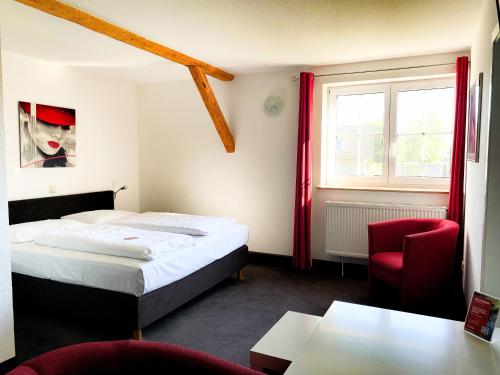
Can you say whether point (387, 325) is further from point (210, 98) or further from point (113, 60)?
point (113, 60)

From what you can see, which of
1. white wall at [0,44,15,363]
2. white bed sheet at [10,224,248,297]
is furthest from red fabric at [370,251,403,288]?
white wall at [0,44,15,363]

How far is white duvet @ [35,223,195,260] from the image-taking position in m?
2.95

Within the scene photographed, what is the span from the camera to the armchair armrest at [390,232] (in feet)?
12.0

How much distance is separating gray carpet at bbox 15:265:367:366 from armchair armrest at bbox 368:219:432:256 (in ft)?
1.68

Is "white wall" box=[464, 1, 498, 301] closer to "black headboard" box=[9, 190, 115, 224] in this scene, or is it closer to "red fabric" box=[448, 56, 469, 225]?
"red fabric" box=[448, 56, 469, 225]

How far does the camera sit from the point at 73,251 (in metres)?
3.12

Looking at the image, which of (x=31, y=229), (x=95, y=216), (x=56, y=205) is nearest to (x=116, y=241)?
(x=31, y=229)

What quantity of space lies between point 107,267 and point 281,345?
1555 millimetres

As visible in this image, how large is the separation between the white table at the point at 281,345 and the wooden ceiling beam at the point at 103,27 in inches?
95.5

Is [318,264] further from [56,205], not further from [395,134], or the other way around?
[56,205]

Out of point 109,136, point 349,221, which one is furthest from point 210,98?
point 349,221

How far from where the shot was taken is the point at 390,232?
3709 mm

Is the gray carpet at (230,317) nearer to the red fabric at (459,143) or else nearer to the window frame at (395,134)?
the window frame at (395,134)

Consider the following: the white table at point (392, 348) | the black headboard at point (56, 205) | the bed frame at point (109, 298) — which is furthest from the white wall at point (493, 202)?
the black headboard at point (56, 205)
